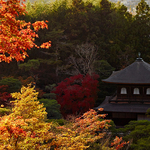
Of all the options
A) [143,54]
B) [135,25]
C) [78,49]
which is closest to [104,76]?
[78,49]

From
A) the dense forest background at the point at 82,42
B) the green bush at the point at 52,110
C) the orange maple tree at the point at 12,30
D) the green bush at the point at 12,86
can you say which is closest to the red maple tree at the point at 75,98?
the green bush at the point at 52,110

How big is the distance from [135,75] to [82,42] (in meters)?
11.8

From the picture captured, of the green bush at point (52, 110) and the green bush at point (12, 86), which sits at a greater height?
the green bush at point (12, 86)

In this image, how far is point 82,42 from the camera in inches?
1104

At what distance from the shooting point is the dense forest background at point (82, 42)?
25750mm

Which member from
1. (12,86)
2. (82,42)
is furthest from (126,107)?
(82,42)

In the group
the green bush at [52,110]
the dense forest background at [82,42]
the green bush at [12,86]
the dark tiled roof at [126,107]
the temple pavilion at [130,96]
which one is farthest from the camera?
the dense forest background at [82,42]

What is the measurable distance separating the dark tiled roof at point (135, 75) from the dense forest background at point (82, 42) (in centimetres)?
652

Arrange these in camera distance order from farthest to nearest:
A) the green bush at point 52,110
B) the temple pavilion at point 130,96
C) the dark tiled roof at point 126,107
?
the temple pavilion at point 130,96 < the green bush at point 52,110 < the dark tiled roof at point 126,107

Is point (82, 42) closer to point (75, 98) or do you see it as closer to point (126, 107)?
point (75, 98)

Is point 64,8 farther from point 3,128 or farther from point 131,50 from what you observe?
point 3,128

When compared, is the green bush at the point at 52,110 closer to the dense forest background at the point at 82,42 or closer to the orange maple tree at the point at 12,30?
the dense forest background at the point at 82,42

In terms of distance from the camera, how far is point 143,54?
28.0 metres

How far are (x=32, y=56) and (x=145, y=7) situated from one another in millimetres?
15580
